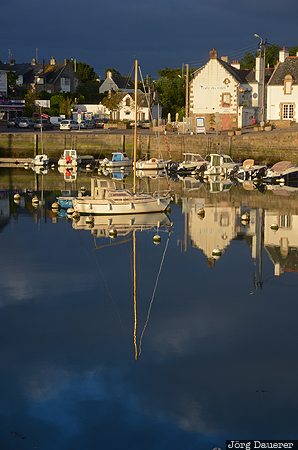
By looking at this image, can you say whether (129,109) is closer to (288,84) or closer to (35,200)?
(288,84)

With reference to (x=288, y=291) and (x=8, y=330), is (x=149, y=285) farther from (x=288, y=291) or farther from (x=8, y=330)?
(x=8, y=330)

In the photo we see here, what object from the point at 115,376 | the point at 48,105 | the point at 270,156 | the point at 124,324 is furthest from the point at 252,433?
the point at 48,105

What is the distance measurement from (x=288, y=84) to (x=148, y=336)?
53.2 meters

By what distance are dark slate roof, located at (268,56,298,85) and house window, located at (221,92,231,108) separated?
377 centimetres

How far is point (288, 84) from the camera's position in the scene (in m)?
67.9

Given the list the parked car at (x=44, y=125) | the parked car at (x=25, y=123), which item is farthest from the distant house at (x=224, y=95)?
the parked car at (x=25, y=123)

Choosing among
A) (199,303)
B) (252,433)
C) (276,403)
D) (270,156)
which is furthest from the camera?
(270,156)

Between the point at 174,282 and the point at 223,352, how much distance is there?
21.6 feet

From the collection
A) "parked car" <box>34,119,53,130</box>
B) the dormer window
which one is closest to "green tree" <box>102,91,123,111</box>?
"parked car" <box>34,119,53,130</box>

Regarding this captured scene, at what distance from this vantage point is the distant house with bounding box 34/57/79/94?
336ft

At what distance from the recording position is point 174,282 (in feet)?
77.3

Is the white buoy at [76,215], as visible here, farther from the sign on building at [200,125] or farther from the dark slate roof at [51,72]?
the dark slate roof at [51,72]

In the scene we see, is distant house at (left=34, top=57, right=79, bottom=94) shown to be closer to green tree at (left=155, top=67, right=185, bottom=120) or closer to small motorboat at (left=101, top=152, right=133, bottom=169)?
green tree at (left=155, top=67, right=185, bottom=120)

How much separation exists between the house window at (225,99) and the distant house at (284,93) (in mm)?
3445
